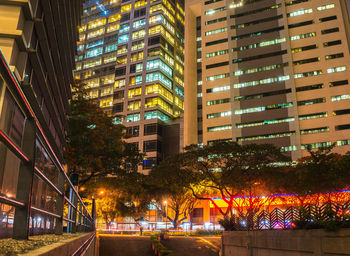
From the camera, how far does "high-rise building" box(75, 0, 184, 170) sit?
88.3m

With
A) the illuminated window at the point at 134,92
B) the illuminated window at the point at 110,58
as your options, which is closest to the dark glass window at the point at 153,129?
the illuminated window at the point at 134,92

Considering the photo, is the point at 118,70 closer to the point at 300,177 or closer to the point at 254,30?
the point at 254,30

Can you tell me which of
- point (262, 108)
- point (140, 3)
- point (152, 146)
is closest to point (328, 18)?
point (262, 108)

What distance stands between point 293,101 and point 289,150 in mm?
10653

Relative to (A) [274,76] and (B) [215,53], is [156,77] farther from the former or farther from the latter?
(A) [274,76]

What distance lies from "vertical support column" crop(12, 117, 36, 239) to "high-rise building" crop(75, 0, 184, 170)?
263 feet

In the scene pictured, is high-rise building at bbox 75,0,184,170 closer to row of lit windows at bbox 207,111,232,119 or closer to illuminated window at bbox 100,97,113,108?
illuminated window at bbox 100,97,113,108

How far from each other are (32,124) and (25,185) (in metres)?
0.56

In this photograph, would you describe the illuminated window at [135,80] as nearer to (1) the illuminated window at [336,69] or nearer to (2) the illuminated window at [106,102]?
(2) the illuminated window at [106,102]

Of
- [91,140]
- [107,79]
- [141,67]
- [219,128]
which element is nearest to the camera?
[91,140]

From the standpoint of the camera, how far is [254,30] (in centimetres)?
8194

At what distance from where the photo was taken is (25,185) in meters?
3.06

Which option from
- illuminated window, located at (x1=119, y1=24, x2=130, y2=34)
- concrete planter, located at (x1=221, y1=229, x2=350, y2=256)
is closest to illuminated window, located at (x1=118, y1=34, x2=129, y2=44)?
illuminated window, located at (x1=119, y1=24, x2=130, y2=34)

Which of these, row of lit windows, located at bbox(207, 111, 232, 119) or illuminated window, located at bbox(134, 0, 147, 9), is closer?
row of lit windows, located at bbox(207, 111, 232, 119)
